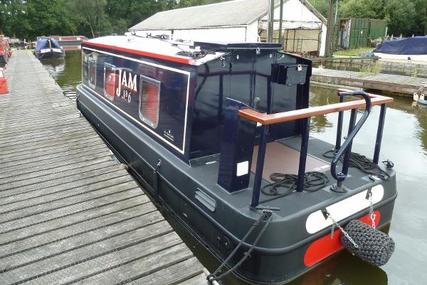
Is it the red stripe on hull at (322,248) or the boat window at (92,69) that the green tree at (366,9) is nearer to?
the boat window at (92,69)

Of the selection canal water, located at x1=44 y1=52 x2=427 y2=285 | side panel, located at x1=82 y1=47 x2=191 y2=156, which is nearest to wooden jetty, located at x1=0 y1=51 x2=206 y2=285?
side panel, located at x1=82 y1=47 x2=191 y2=156

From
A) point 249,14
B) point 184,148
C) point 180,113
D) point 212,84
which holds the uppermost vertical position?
point 249,14

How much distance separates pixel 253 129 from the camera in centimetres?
338

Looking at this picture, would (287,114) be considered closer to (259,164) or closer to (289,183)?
(259,164)

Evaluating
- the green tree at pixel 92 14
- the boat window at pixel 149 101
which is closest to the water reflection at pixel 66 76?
the boat window at pixel 149 101

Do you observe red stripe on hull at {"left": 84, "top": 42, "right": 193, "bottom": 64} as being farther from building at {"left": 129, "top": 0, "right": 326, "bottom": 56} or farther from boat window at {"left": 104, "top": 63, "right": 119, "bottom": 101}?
building at {"left": 129, "top": 0, "right": 326, "bottom": 56}

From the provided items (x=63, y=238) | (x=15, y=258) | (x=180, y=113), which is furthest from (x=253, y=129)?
(x=15, y=258)

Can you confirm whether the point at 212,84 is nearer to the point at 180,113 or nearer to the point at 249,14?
the point at 180,113

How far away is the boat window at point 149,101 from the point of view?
5.06 metres

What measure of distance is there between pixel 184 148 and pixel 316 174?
5.05 feet

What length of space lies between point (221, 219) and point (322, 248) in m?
1.06

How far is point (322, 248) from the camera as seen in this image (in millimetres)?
3664

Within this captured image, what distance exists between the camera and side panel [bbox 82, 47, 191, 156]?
4422 mm

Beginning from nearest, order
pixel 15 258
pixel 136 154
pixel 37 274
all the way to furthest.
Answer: pixel 37 274, pixel 15 258, pixel 136 154
